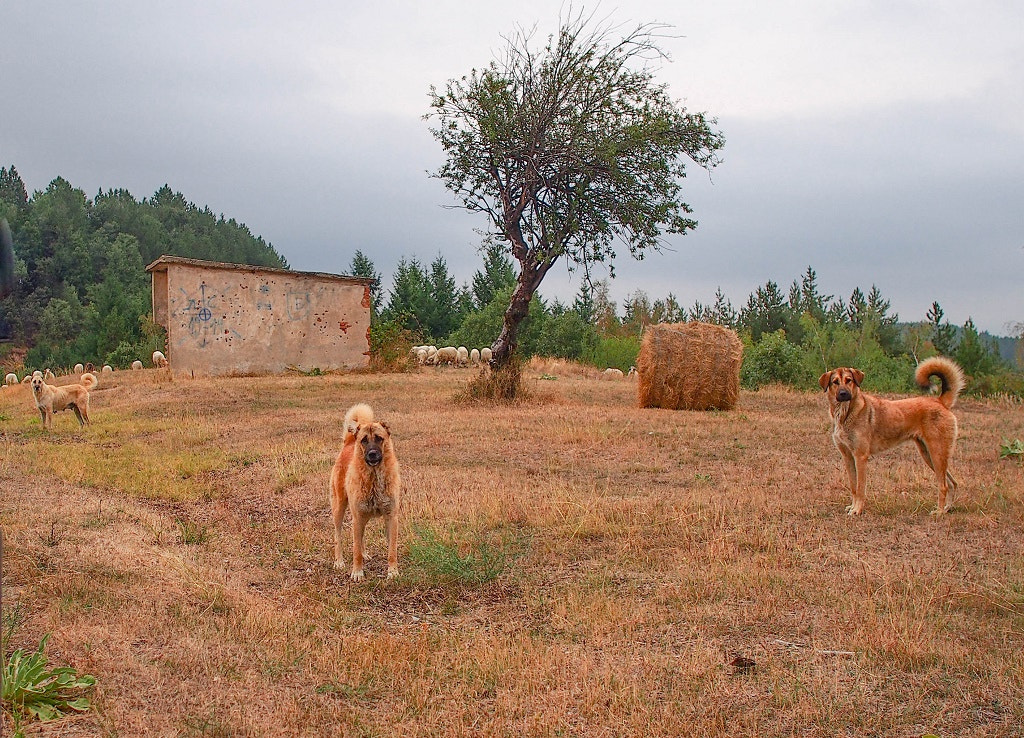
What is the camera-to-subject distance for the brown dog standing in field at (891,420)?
749cm

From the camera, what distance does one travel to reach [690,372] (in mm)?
16797

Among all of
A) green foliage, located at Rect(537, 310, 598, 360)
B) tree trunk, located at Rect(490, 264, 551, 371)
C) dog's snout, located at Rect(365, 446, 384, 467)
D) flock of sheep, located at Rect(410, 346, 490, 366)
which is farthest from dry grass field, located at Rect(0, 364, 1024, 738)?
green foliage, located at Rect(537, 310, 598, 360)

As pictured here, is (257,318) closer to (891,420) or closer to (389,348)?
(389,348)

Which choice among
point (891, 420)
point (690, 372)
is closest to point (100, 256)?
point (690, 372)

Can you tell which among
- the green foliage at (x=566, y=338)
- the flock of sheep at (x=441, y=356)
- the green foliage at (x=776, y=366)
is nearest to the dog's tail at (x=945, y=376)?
the green foliage at (x=776, y=366)

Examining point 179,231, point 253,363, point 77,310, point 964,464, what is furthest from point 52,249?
point 964,464

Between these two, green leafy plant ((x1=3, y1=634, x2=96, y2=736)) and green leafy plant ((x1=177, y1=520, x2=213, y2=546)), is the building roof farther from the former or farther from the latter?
green leafy plant ((x1=3, y1=634, x2=96, y2=736))

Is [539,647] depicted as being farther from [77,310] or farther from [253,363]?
[77,310]

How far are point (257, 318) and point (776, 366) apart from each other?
15361 millimetres

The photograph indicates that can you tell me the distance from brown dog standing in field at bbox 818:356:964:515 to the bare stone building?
63.7 feet

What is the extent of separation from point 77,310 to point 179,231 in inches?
1243

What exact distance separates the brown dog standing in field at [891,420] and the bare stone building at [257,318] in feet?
63.7

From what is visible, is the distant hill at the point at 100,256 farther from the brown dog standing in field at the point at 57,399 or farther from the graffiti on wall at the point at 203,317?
the brown dog standing in field at the point at 57,399

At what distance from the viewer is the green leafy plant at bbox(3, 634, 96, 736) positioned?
11.1 feet
